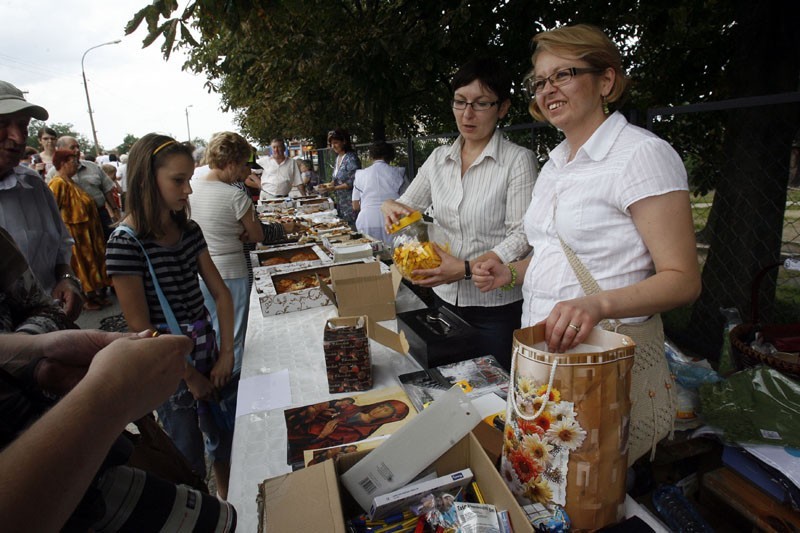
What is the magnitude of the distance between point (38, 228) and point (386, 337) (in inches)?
90.4

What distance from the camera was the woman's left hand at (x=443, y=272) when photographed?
180cm

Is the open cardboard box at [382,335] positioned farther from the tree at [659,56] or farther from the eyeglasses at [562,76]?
the tree at [659,56]

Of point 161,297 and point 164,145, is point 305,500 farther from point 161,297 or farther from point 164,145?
point 164,145

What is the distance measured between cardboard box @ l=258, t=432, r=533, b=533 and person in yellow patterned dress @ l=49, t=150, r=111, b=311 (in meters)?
5.95

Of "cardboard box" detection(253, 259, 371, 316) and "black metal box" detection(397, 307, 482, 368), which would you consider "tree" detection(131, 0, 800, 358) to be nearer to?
"cardboard box" detection(253, 259, 371, 316)

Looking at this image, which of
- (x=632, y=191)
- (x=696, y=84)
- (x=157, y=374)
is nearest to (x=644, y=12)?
(x=696, y=84)

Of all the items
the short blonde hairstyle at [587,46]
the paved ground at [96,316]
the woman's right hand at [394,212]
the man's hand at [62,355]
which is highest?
the short blonde hairstyle at [587,46]

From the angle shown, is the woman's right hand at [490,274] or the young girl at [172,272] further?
the young girl at [172,272]

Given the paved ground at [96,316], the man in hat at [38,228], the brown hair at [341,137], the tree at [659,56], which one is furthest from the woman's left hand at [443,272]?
the brown hair at [341,137]

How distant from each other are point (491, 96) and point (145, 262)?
1644 millimetres

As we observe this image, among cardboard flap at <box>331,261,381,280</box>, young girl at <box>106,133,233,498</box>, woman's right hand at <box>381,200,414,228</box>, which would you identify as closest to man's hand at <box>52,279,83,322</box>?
young girl at <box>106,133,233,498</box>

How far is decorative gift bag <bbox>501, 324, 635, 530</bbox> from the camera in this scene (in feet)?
2.79

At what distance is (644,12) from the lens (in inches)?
167

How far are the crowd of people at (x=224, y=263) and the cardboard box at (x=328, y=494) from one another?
289 millimetres
